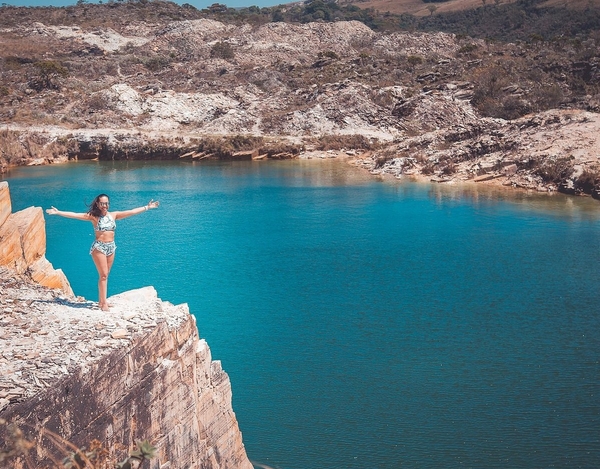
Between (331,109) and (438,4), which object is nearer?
(331,109)

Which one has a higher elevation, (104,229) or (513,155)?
(513,155)

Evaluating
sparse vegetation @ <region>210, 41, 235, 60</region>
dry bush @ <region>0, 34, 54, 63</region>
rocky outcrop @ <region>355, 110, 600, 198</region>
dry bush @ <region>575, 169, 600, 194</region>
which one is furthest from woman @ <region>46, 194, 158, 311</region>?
dry bush @ <region>0, 34, 54, 63</region>

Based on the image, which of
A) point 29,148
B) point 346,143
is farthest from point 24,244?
point 346,143

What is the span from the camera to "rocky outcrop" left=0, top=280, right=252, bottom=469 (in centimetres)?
667

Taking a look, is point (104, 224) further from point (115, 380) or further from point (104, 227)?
point (115, 380)

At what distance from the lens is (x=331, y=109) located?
5616cm

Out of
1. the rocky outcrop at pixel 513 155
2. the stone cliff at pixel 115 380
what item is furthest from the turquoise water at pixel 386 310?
the stone cliff at pixel 115 380

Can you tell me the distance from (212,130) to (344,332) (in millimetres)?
41789

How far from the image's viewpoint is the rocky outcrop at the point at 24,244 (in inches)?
425

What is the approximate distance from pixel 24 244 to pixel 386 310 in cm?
1069

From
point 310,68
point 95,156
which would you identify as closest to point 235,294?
point 95,156

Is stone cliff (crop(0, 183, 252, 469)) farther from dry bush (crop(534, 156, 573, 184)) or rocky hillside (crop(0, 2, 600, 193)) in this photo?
dry bush (crop(534, 156, 573, 184))

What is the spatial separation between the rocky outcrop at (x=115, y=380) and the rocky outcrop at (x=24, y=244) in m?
1.25

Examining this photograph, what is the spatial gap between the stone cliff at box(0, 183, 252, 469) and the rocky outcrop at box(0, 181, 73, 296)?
3.81 feet
